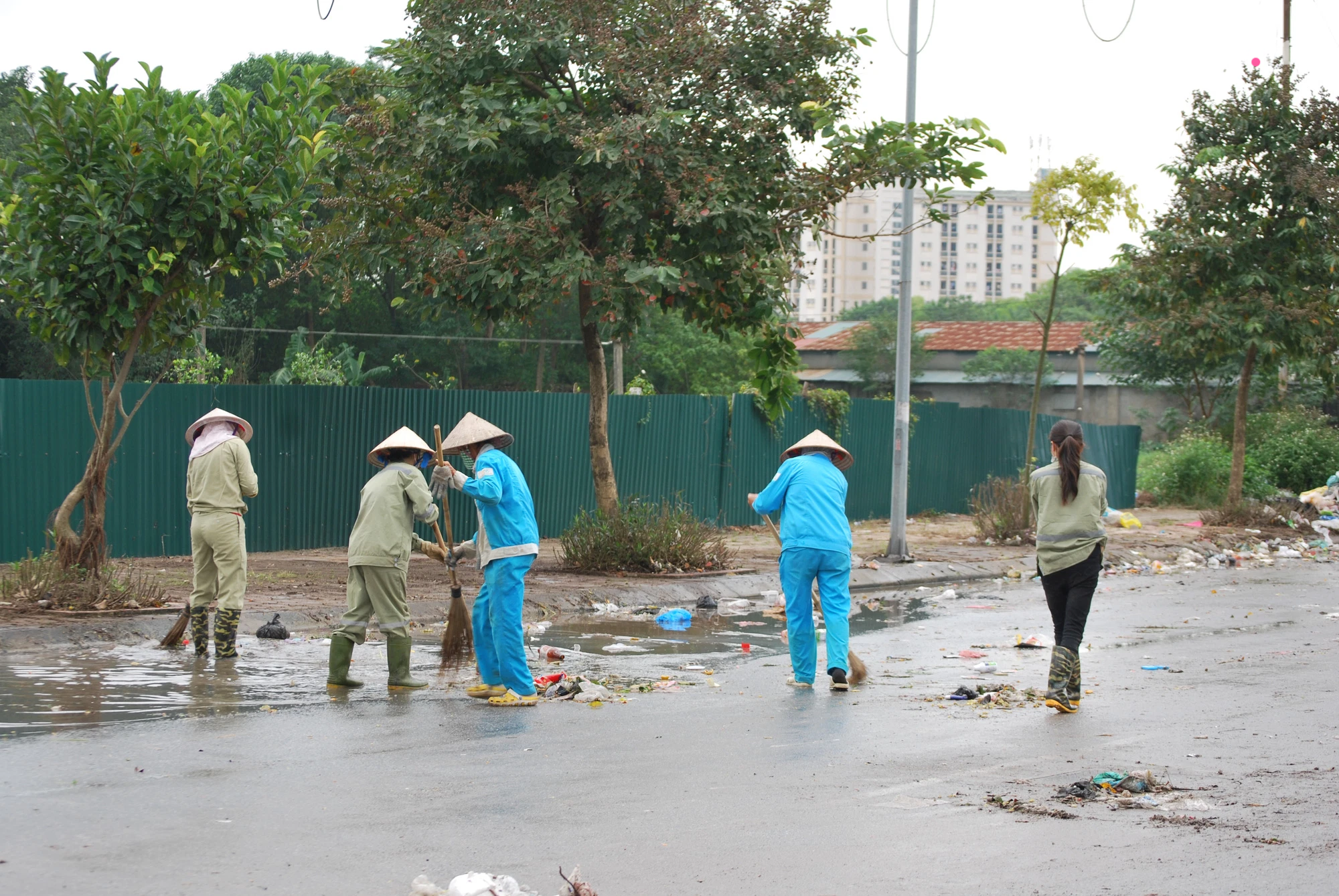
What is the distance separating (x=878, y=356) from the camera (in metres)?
54.3

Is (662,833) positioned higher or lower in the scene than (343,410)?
lower

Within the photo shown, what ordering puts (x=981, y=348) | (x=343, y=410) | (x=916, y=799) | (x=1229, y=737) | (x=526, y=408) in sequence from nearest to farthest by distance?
1. (x=916, y=799)
2. (x=1229, y=737)
3. (x=343, y=410)
4. (x=526, y=408)
5. (x=981, y=348)

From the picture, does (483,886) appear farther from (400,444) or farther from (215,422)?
(215,422)

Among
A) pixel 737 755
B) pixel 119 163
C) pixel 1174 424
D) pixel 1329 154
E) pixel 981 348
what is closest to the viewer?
pixel 737 755

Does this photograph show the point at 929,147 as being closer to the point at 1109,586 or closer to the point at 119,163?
the point at 1109,586

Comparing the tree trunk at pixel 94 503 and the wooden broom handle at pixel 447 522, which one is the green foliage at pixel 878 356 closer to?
the tree trunk at pixel 94 503

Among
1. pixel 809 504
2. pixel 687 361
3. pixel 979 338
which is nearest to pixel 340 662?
pixel 809 504

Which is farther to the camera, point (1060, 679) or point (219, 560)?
point (219, 560)

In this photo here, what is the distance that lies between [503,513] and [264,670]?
6.87ft

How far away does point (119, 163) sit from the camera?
10.0 m

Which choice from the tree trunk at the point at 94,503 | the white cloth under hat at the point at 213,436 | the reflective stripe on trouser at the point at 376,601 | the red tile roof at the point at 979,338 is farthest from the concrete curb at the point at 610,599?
the red tile roof at the point at 979,338

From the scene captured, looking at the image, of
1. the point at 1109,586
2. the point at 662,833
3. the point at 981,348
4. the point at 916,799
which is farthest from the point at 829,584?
the point at 981,348

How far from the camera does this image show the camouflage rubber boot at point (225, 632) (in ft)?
30.0

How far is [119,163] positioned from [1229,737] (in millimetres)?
8553
